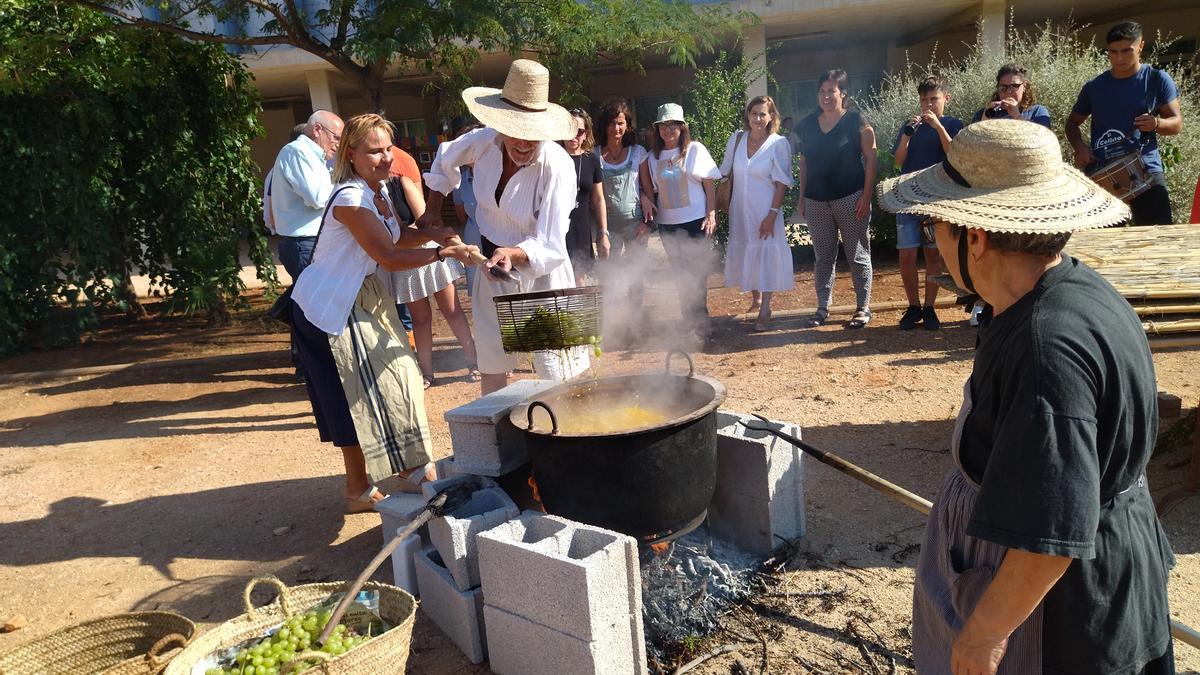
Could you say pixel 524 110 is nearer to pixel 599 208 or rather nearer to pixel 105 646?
pixel 599 208

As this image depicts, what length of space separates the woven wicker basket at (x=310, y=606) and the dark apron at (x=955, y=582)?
1.64 meters

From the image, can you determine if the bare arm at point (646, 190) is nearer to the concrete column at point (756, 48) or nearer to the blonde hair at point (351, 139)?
the blonde hair at point (351, 139)

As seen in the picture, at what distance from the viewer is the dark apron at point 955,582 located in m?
1.79

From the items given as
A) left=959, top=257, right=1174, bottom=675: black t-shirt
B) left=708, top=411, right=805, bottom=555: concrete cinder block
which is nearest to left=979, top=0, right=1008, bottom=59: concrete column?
left=708, top=411, right=805, bottom=555: concrete cinder block

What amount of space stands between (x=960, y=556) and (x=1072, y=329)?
0.68 metres

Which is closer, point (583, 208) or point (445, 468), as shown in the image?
point (445, 468)

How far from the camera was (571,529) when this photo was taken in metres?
2.91

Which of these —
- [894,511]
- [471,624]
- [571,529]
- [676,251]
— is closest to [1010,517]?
[571,529]

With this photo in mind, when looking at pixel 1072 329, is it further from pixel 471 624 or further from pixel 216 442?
pixel 216 442

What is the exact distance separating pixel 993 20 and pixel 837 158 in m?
9.24

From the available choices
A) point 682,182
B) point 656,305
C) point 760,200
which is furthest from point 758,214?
point 656,305

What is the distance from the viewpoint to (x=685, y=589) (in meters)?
3.30

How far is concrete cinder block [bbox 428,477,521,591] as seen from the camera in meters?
3.12

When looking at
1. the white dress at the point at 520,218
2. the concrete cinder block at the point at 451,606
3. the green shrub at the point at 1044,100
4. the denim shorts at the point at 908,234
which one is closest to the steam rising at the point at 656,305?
the denim shorts at the point at 908,234
